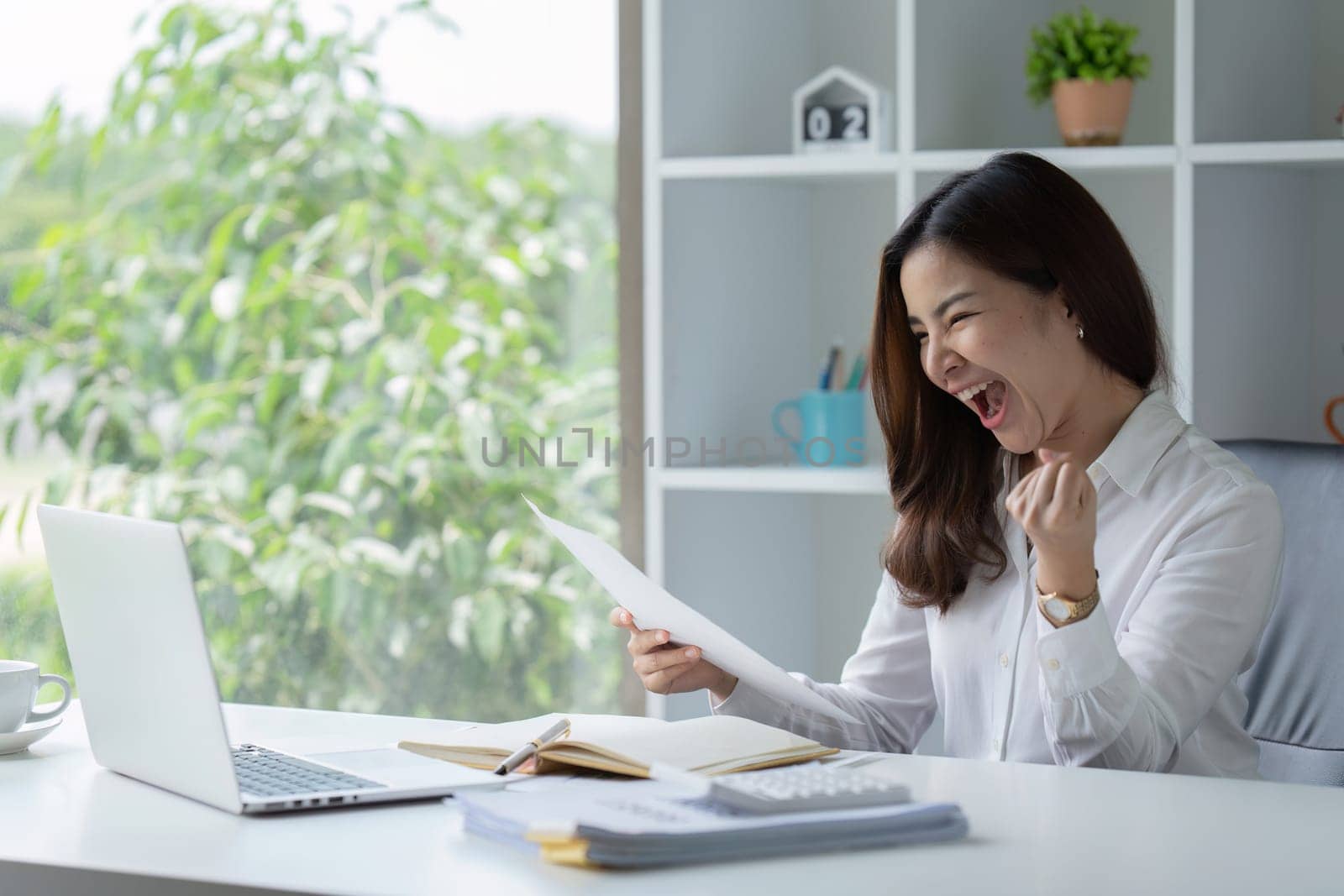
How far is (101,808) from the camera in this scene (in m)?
1.15

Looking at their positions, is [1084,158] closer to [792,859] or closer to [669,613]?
[669,613]

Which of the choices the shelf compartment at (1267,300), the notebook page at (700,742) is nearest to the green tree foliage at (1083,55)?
the shelf compartment at (1267,300)

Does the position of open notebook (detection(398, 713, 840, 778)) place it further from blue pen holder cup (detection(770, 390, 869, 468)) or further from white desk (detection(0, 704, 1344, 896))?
blue pen holder cup (detection(770, 390, 869, 468))

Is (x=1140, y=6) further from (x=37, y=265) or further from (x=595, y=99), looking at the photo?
(x=37, y=265)

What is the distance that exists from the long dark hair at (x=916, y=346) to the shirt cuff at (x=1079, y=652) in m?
0.34

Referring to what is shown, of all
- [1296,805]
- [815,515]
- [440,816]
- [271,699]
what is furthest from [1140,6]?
[271,699]

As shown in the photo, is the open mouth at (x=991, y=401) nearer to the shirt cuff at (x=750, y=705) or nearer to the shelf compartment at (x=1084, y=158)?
the shirt cuff at (x=750, y=705)

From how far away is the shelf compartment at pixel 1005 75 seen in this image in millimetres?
2381

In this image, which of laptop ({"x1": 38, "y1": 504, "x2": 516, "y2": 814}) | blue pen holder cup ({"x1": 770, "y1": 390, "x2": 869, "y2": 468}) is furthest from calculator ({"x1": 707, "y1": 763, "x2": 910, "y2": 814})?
blue pen holder cup ({"x1": 770, "y1": 390, "x2": 869, "y2": 468})

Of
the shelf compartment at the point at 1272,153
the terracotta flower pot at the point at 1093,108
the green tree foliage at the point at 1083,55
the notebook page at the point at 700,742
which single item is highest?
the green tree foliage at the point at 1083,55

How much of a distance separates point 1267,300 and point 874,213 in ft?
2.17

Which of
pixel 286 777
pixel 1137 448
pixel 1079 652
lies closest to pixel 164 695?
pixel 286 777

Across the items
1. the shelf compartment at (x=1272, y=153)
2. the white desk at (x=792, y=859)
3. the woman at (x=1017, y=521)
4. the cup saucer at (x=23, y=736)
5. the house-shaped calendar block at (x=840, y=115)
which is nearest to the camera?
the white desk at (x=792, y=859)

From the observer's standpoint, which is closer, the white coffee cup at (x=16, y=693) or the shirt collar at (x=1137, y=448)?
the white coffee cup at (x=16, y=693)
